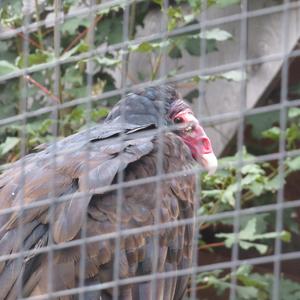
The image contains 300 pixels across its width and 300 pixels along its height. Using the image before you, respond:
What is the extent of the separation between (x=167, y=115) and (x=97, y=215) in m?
0.74

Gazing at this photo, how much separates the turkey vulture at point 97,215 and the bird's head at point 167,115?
8.5 inches

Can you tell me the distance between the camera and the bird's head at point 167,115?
13.3ft

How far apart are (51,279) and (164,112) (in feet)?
3.00

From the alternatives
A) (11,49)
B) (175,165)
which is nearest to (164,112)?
(175,165)

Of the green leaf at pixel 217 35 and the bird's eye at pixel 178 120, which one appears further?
the green leaf at pixel 217 35

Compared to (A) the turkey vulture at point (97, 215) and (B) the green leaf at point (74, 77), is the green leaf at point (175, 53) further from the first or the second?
(A) the turkey vulture at point (97, 215)

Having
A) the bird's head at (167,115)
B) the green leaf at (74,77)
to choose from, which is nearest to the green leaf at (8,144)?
the green leaf at (74,77)

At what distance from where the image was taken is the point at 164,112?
4.13m

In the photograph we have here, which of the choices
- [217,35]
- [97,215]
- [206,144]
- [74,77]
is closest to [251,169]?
[206,144]

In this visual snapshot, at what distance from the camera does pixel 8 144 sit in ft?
15.0

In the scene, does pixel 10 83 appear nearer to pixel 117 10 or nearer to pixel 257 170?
pixel 117 10

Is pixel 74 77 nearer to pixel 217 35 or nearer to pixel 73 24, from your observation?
pixel 73 24

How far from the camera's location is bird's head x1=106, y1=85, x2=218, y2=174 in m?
4.07

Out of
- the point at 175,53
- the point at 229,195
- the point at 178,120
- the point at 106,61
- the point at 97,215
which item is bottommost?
the point at 97,215
